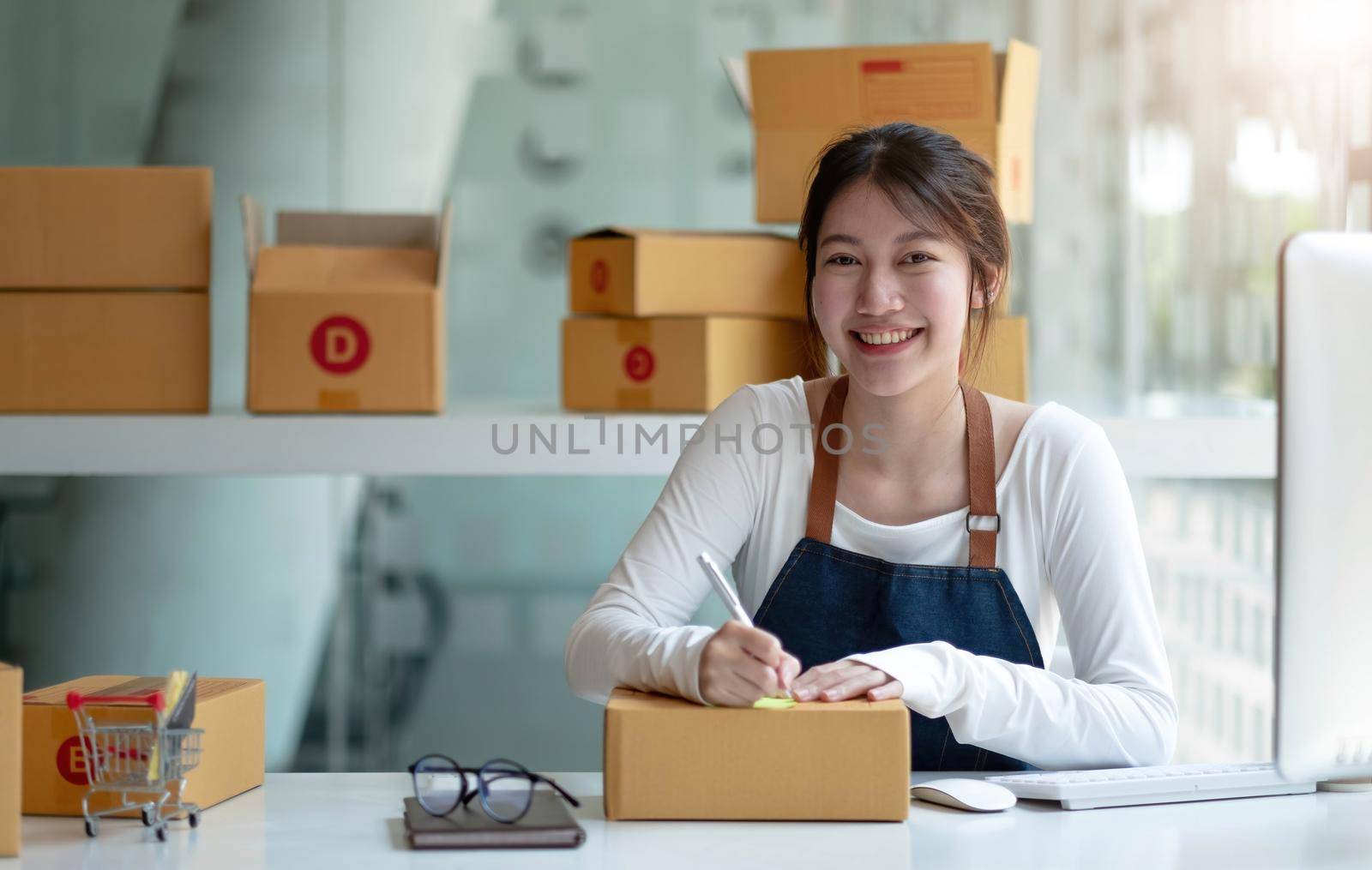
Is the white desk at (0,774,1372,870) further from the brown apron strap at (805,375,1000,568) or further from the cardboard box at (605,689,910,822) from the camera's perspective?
the brown apron strap at (805,375,1000,568)

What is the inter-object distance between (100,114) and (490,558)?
52.5 inches

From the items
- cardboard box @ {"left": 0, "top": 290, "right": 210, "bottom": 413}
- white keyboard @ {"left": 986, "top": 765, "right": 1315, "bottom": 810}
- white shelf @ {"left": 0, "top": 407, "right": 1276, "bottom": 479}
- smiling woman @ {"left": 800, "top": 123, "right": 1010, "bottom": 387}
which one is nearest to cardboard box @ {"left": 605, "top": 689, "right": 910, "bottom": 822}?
white keyboard @ {"left": 986, "top": 765, "right": 1315, "bottom": 810}

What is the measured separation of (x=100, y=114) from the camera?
3051 millimetres

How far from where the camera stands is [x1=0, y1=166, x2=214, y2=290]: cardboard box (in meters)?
2.21

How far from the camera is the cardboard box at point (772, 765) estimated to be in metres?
1.06

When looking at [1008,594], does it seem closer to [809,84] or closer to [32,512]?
[809,84]

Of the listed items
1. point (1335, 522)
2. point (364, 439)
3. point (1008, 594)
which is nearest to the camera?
point (1335, 522)

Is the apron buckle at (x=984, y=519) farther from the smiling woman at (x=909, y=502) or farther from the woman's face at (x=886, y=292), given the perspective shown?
the woman's face at (x=886, y=292)

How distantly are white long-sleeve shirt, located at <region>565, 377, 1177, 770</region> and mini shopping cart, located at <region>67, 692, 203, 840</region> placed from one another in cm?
39

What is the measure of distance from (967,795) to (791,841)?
0.18 metres

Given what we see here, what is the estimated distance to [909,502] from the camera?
1533 millimetres

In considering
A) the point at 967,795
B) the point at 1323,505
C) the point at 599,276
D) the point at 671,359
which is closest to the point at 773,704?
the point at 967,795

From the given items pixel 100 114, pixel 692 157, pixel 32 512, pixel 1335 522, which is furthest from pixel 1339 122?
pixel 32 512

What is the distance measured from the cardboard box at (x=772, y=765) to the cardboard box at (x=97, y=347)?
1.46m
